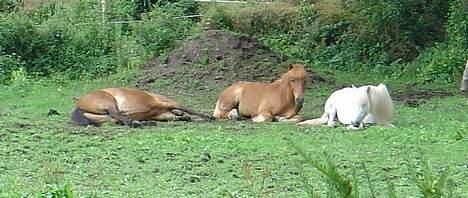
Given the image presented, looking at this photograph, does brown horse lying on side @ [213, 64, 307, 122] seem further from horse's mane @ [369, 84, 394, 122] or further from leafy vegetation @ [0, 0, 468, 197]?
horse's mane @ [369, 84, 394, 122]

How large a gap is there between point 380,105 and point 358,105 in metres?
0.34

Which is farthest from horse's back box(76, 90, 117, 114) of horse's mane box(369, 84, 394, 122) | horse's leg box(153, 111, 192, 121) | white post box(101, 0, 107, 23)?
white post box(101, 0, 107, 23)

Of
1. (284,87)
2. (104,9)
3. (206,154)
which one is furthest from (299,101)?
(104,9)

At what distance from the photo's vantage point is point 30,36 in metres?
18.3

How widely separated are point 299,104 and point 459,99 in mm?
3767

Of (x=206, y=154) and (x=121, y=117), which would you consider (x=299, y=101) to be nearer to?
(x=121, y=117)

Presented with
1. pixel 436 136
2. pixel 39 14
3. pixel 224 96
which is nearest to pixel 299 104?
pixel 224 96

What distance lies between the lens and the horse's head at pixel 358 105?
396 inches

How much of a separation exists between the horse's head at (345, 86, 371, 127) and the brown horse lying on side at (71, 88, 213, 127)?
2.00 meters

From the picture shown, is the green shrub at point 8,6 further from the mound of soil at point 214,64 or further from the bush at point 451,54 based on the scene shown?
the bush at point 451,54

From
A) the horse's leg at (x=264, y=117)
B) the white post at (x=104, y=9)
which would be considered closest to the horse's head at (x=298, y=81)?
the horse's leg at (x=264, y=117)

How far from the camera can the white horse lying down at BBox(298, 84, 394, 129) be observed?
10.1 meters

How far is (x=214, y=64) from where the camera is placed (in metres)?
16.0

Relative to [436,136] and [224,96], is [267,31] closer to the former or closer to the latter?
[224,96]
